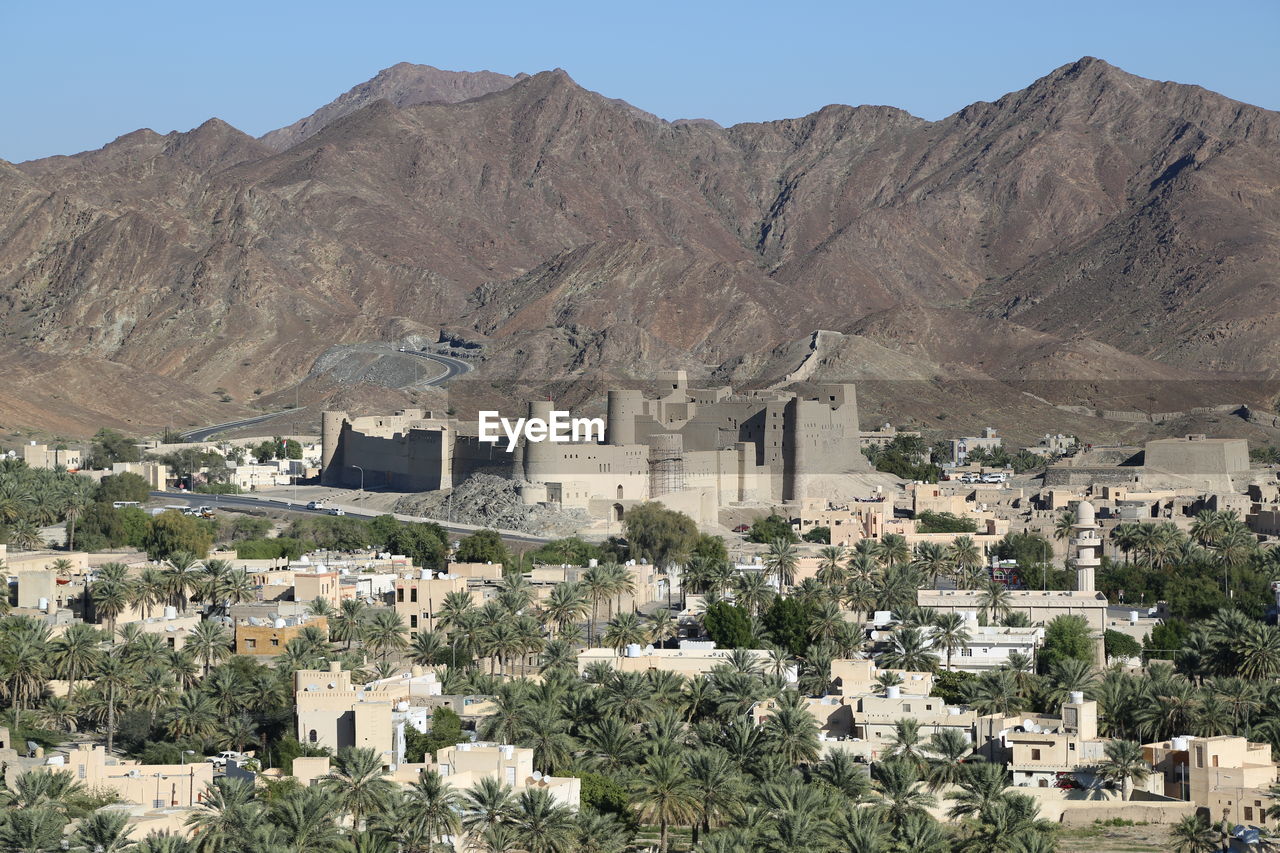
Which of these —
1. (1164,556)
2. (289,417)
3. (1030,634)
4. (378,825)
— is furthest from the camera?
(289,417)

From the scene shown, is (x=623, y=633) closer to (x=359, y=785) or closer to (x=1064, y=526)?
(x=359, y=785)

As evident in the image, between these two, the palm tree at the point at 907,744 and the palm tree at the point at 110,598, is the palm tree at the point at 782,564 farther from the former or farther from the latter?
the palm tree at the point at 907,744

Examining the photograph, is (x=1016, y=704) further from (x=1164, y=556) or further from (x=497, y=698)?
(x=1164, y=556)

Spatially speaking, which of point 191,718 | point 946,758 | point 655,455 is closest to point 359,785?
point 191,718

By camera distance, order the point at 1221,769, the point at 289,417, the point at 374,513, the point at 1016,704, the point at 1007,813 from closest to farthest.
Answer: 1. the point at 1007,813
2. the point at 1221,769
3. the point at 1016,704
4. the point at 374,513
5. the point at 289,417

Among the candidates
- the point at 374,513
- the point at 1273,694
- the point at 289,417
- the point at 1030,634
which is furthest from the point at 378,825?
the point at 289,417

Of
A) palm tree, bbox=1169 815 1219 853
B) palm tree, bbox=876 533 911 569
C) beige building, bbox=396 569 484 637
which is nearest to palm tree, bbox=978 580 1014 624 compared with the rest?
palm tree, bbox=876 533 911 569
